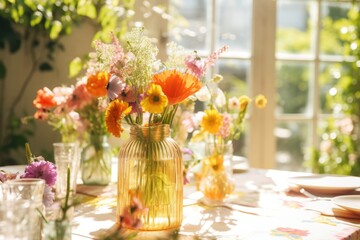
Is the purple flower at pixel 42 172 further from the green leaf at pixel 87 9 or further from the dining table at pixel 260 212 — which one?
the green leaf at pixel 87 9

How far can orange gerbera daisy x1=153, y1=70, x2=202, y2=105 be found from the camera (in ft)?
3.98

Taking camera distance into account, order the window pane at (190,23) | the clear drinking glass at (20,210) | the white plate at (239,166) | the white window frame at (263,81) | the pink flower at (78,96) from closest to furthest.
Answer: the clear drinking glass at (20,210) → the pink flower at (78,96) → the white plate at (239,166) → the window pane at (190,23) → the white window frame at (263,81)

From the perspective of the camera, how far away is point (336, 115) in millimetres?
3473

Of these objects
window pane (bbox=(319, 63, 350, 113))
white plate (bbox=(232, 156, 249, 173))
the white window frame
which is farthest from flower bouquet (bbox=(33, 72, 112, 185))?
window pane (bbox=(319, 63, 350, 113))

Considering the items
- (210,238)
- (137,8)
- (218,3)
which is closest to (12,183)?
(210,238)

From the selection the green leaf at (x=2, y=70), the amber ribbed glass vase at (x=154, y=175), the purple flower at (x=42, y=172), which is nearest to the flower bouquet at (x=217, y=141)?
the amber ribbed glass vase at (x=154, y=175)

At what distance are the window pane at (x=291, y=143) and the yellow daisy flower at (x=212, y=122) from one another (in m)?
1.84

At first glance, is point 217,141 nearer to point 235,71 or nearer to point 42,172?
point 42,172

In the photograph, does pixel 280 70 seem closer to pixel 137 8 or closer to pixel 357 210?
pixel 137 8

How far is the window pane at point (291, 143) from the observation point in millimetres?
3443

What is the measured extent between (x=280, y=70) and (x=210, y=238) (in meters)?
2.31

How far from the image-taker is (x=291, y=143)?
3.69 metres

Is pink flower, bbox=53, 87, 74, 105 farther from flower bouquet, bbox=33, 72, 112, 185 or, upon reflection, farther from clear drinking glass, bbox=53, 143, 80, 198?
clear drinking glass, bbox=53, 143, 80, 198

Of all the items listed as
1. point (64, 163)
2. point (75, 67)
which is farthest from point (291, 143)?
point (64, 163)
